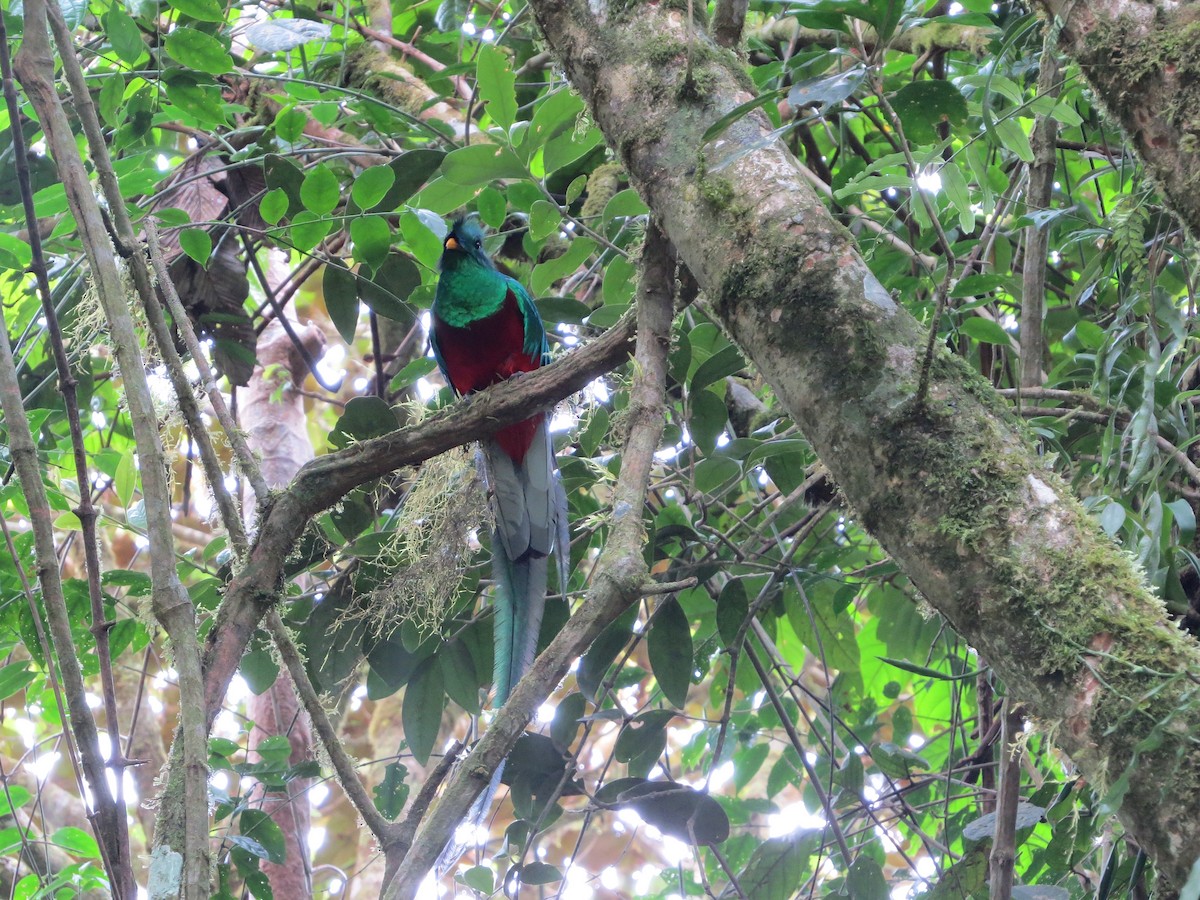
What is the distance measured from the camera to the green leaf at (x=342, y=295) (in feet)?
9.41

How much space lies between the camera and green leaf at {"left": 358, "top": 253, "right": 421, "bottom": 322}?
9.37 ft

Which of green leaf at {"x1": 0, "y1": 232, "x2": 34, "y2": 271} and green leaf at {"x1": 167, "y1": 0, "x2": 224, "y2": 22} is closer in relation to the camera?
green leaf at {"x1": 167, "y1": 0, "x2": 224, "y2": 22}

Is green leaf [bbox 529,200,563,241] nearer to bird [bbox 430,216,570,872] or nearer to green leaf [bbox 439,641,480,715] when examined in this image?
bird [bbox 430,216,570,872]

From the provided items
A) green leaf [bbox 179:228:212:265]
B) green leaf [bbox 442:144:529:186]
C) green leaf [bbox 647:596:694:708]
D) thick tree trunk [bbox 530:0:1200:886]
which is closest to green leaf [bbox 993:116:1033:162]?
thick tree trunk [bbox 530:0:1200:886]

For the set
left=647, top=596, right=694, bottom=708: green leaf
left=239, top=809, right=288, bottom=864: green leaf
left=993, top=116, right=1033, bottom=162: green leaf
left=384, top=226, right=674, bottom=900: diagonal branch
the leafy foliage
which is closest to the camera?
left=384, top=226, right=674, bottom=900: diagonal branch

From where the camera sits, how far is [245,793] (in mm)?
2738

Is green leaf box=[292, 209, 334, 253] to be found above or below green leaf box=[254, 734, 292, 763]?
above

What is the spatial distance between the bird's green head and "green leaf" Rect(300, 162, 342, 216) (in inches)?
31.1

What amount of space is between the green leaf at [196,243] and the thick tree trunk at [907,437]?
122 cm

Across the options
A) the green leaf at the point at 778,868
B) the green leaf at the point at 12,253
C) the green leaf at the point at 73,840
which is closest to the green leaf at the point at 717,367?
the green leaf at the point at 778,868

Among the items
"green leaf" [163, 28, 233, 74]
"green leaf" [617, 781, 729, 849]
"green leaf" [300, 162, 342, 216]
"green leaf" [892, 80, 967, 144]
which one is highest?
"green leaf" [163, 28, 233, 74]

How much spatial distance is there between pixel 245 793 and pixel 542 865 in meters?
0.84

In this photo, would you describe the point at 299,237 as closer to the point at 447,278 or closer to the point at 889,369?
the point at 447,278

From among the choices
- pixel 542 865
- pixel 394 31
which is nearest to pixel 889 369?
pixel 542 865
